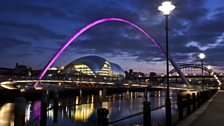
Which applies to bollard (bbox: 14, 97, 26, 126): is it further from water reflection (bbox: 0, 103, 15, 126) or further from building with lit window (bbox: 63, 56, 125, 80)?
building with lit window (bbox: 63, 56, 125, 80)

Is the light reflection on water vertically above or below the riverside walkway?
below

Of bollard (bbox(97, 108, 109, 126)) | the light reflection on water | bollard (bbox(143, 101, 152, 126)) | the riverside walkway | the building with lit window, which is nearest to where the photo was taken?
bollard (bbox(97, 108, 109, 126))

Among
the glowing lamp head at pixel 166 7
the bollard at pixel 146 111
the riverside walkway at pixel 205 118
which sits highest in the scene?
the glowing lamp head at pixel 166 7

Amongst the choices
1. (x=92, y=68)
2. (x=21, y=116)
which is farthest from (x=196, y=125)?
(x=92, y=68)

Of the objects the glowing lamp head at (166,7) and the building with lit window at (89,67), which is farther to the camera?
the building with lit window at (89,67)

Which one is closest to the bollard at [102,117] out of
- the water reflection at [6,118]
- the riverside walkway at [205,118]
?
the riverside walkway at [205,118]

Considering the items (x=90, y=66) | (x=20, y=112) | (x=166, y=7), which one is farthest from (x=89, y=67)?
(x=20, y=112)

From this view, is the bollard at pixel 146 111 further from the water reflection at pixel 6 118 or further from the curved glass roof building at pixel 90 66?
the curved glass roof building at pixel 90 66

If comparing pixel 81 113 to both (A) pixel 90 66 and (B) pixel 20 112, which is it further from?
(A) pixel 90 66

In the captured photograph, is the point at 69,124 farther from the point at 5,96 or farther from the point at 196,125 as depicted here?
the point at 5,96

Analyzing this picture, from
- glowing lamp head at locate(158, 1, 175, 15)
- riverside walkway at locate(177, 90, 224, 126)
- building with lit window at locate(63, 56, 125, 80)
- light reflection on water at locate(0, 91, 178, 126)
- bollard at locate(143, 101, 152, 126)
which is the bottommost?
light reflection on water at locate(0, 91, 178, 126)

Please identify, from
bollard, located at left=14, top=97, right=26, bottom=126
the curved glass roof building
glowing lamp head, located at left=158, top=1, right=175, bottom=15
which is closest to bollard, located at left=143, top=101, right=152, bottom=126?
bollard, located at left=14, top=97, right=26, bottom=126

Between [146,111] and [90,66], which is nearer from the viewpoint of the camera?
[146,111]

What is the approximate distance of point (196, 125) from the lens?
1324 centimetres
